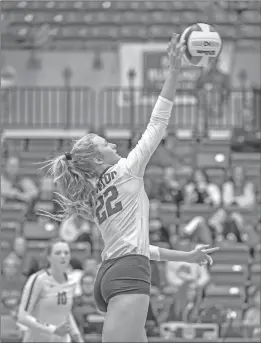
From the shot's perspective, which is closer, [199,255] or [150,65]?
[199,255]

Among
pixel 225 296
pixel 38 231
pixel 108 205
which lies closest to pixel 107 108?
pixel 38 231

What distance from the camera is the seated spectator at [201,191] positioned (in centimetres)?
1195

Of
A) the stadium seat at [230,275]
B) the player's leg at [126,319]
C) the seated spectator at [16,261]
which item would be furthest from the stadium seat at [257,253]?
the player's leg at [126,319]

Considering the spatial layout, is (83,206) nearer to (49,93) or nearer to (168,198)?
(168,198)

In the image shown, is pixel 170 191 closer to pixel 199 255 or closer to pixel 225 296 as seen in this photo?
pixel 225 296

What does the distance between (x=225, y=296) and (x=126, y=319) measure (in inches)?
249

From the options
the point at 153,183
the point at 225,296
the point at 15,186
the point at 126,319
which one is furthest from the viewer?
the point at 15,186

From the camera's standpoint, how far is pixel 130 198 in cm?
428

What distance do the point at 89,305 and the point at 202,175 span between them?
4.04 meters

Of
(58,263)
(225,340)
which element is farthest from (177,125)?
(58,263)

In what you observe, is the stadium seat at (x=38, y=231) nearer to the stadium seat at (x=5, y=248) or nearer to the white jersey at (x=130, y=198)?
the stadium seat at (x=5, y=248)

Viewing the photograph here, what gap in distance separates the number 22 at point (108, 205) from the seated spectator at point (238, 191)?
309 inches

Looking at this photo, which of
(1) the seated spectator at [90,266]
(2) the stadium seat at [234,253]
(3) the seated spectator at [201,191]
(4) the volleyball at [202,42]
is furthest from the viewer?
(3) the seated spectator at [201,191]

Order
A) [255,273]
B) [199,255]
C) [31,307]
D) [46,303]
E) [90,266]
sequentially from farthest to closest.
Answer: [255,273], [90,266], [46,303], [31,307], [199,255]
